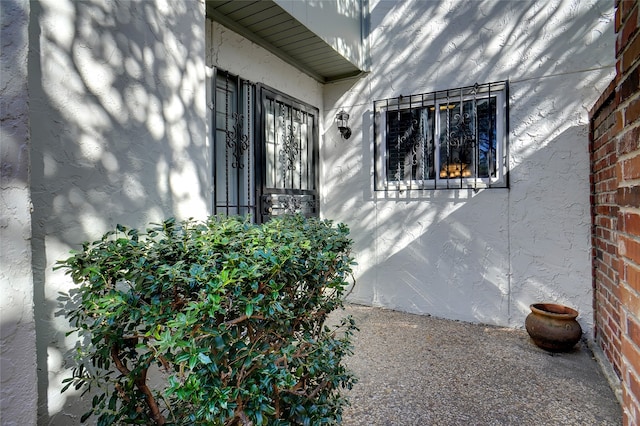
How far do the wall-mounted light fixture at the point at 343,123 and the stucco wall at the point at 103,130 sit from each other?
7.96 ft

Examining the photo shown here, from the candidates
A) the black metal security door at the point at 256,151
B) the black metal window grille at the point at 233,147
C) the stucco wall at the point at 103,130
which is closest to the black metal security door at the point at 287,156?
the black metal security door at the point at 256,151

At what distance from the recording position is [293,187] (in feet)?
13.6

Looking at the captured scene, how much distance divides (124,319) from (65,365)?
1.57 feet

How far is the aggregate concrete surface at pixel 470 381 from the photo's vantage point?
7.05ft

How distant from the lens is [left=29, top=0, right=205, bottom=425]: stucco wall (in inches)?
58.4

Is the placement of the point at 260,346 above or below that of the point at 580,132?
below

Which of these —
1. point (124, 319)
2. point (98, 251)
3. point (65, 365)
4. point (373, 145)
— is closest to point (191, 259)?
point (124, 319)

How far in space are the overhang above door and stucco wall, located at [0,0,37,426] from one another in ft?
7.00

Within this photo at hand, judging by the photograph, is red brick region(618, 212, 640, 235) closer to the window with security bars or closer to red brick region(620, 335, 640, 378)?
red brick region(620, 335, 640, 378)

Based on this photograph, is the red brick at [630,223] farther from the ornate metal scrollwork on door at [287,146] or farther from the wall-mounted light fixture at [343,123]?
the wall-mounted light fixture at [343,123]

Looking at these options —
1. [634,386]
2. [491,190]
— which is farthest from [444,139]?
[634,386]

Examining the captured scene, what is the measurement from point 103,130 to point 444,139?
3.45 m

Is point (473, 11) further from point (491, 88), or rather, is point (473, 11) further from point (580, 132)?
point (580, 132)

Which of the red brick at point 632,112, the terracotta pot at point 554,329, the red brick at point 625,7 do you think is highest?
the red brick at point 625,7
